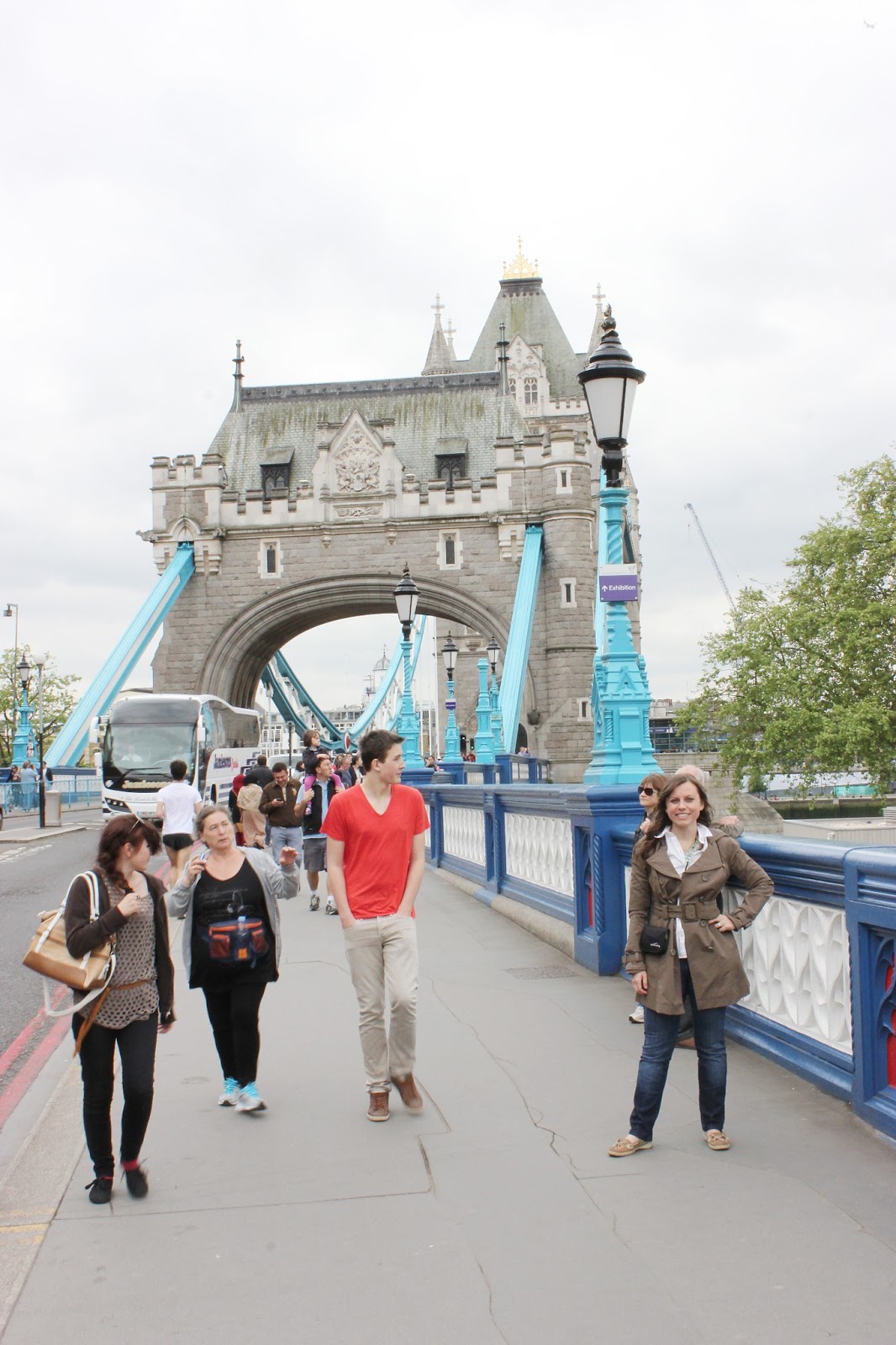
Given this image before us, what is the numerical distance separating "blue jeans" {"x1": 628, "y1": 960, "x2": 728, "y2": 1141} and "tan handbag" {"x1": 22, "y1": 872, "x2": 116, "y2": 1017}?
5.75 ft

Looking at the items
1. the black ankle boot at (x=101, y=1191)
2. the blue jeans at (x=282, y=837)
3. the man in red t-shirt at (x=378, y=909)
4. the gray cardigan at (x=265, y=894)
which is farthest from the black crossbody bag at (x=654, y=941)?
the blue jeans at (x=282, y=837)

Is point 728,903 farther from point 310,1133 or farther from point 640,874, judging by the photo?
point 310,1133

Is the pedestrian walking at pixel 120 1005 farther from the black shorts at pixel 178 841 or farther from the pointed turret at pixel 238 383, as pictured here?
the pointed turret at pixel 238 383

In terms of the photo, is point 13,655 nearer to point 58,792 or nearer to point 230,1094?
point 58,792

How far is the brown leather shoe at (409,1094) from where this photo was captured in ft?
15.9

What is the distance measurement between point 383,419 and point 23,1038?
118 ft

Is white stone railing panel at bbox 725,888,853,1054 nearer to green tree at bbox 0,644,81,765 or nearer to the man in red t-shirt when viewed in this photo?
the man in red t-shirt

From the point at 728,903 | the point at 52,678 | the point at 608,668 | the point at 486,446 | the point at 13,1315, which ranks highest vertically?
the point at 486,446

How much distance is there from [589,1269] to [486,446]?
39893 millimetres

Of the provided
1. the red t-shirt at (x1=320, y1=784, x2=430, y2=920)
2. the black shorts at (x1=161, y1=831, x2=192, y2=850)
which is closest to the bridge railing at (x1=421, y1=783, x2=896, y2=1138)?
the red t-shirt at (x1=320, y1=784, x2=430, y2=920)

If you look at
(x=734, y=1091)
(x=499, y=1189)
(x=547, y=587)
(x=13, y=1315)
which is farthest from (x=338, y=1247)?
(x=547, y=587)

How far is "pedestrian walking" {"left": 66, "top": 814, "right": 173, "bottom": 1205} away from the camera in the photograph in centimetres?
397

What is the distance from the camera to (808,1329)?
2938 mm

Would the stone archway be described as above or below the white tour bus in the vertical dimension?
above
